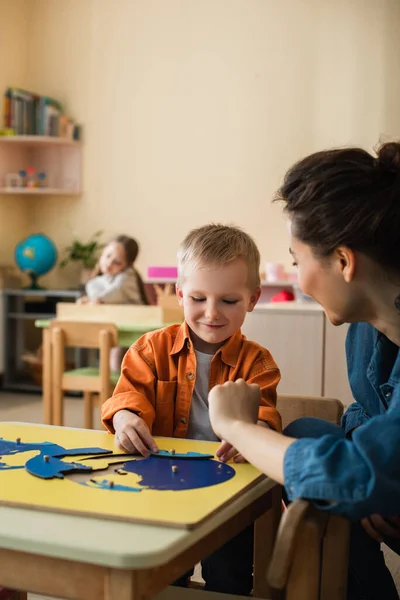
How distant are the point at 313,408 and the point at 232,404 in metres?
0.55

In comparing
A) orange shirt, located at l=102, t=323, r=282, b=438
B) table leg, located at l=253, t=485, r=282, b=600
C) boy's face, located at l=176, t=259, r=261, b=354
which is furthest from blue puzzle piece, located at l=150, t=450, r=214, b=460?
boy's face, located at l=176, t=259, r=261, b=354

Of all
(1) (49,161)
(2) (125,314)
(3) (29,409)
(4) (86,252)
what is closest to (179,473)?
(2) (125,314)

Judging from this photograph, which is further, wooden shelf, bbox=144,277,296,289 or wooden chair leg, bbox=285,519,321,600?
wooden shelf, bbox=144,277,296,289

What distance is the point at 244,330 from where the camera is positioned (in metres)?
3.69

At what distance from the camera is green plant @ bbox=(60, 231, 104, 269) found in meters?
6.41

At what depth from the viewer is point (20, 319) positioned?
248 inches

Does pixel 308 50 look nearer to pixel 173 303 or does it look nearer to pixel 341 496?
pixel 173 303

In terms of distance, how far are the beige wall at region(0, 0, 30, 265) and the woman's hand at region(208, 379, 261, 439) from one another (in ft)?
18.2

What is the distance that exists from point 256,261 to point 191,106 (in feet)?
16.2

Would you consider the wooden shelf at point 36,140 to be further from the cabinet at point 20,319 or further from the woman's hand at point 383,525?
the woman's hand at point 383,525

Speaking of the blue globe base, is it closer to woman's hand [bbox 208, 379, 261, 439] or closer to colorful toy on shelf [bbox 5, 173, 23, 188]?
colorful toy on shelf [bbox 5, 173, 23, 188]

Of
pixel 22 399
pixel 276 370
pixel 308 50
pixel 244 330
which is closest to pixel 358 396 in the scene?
pixel 276 370

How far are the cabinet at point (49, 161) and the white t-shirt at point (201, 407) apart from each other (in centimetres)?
508

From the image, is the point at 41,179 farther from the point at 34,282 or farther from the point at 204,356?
the point at 204,356
